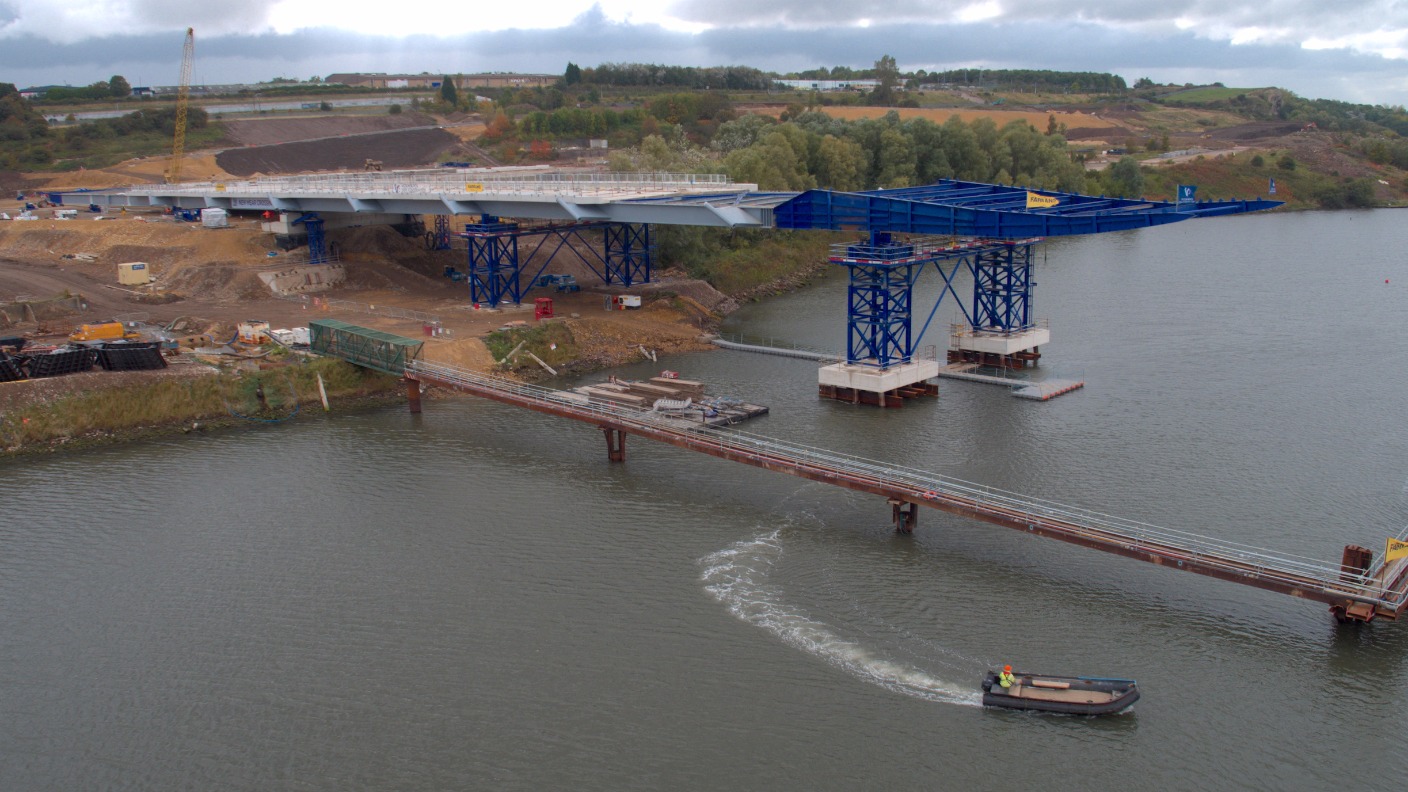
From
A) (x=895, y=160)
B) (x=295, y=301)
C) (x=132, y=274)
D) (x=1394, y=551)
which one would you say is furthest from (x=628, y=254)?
(x=1394, y=551)

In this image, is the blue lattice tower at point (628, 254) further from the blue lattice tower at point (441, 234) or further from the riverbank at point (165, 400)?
the riverbank at point (165, 400)

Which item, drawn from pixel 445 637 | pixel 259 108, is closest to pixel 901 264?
pixel 445 637

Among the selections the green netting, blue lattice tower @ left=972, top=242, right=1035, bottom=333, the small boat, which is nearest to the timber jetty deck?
the green netting

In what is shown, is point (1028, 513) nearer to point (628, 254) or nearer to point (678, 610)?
point (678, 610)

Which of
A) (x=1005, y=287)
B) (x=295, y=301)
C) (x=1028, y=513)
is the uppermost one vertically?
(x=1005, y=287)

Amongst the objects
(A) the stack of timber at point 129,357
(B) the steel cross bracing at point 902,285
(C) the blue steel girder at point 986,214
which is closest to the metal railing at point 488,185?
(C) the blue steel girder at point 986,214
